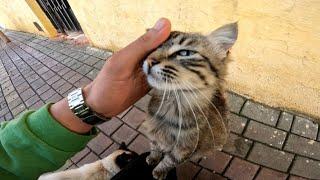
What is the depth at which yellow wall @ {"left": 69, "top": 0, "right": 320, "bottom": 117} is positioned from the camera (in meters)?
2.78

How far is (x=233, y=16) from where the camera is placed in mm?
3186

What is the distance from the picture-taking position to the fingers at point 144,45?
2.05m

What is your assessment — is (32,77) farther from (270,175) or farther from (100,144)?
(270,175)

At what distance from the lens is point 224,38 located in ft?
6.90

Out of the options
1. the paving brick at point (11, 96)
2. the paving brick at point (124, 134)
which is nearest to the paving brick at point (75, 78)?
the paving brick at point (11, 96)

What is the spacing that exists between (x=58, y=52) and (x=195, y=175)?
4.48 metres

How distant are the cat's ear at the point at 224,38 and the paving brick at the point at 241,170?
4.17 ft

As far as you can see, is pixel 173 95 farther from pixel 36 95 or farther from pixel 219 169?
pixel 36 95

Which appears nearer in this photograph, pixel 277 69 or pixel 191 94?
pixel 191 94

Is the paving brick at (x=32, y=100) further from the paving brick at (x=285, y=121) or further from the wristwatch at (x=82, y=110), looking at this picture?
the paving brick at (x=285, y=121)

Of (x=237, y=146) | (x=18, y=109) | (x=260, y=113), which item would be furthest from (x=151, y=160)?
(x=18, y=109)

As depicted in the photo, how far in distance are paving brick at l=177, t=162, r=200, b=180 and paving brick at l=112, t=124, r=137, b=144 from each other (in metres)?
0.74

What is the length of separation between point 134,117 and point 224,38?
200 centimetres

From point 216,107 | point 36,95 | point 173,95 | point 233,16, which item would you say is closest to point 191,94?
point 173,95
